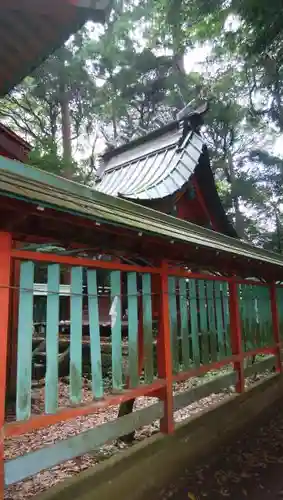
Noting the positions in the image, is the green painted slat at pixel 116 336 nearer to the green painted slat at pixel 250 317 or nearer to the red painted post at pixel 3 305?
the red painted post at pixel 3 305

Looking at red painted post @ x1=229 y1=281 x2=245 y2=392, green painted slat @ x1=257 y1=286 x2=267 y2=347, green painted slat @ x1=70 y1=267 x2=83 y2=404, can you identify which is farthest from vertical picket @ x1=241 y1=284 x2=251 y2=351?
green painted slat @ x1=70 y1=267 x2=83 y2=404

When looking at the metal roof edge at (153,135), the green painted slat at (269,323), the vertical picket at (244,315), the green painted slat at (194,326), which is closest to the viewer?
the green painted slat at (194,326)

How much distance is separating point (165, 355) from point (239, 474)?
5.63 ft

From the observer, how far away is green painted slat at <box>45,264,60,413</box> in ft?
9.57

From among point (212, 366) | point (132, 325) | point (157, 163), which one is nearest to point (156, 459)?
point (132, 325)

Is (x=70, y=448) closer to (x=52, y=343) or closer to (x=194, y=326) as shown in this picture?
(x=52, y=343)

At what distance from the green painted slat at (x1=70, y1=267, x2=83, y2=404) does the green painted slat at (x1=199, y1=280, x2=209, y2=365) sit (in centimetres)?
227

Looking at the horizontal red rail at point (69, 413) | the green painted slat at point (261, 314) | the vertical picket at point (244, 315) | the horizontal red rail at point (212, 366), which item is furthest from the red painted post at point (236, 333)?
the horizontal red rail at point (69, 413)

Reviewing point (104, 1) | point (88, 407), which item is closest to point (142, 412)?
point (88, 407)

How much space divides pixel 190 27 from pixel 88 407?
787cm

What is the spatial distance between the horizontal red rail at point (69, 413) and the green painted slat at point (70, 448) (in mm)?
162

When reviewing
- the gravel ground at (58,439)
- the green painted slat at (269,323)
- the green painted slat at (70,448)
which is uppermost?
the green painted slat at (269,323)

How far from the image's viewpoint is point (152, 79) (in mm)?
22125

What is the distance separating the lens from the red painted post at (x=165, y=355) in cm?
410
